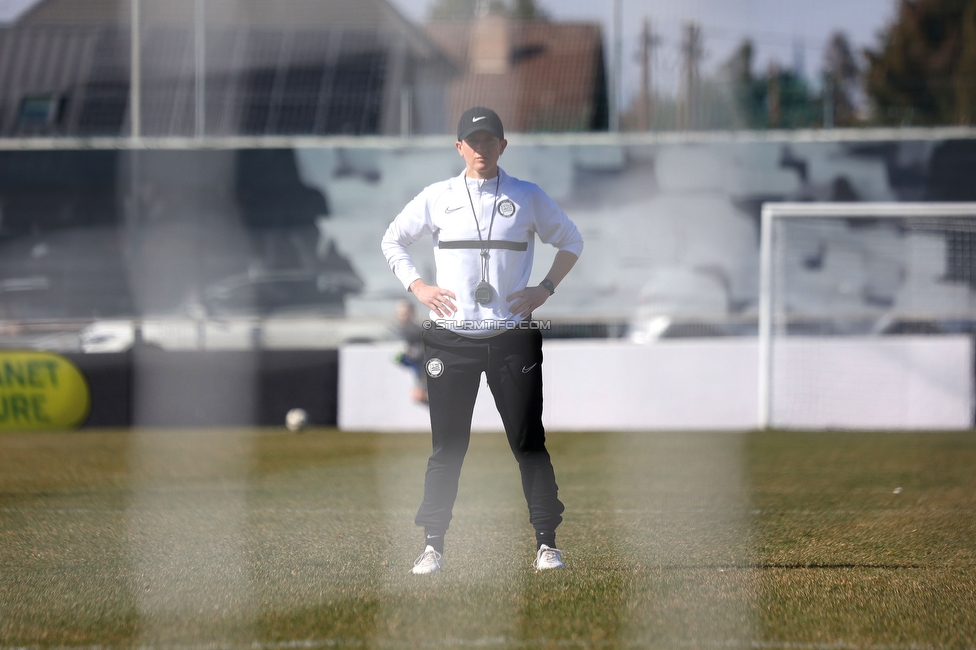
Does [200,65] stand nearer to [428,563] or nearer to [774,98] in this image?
[774,98]

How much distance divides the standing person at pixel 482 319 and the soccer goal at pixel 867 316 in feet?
24.8

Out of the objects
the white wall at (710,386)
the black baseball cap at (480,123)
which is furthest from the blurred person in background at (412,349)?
the black baseball cap at (480,123)

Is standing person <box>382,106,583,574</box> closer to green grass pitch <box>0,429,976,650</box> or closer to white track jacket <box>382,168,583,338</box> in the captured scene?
white track jacket <box>382,168,583,338</box>

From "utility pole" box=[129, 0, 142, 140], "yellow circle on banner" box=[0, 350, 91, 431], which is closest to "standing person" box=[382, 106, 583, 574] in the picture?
"yellow circle on banner" box=[0, 350, 91, 431]

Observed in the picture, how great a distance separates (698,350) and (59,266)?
7.85m

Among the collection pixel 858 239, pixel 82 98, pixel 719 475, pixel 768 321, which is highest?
pixel 82 98

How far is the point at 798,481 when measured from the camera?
23.3ft

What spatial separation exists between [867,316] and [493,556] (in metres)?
8.84

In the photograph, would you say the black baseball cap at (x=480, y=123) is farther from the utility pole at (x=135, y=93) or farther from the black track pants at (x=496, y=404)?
the utility pole at (x=135, y=93)

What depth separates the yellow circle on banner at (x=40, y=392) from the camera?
1130 centimetres

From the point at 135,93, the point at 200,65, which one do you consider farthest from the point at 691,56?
the point at 135,93

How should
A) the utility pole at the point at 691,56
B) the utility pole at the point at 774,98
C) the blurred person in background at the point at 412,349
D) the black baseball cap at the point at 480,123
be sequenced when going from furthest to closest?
the utility pole at the point at 774,98, the utility pole at the point at 691,56, the blurred person in background at the point at 412,349, the black baseball cap at the point at 480,123

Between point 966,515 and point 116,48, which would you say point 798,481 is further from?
point 116,48

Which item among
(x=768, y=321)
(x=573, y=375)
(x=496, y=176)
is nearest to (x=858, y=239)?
(x=768, y=321)
